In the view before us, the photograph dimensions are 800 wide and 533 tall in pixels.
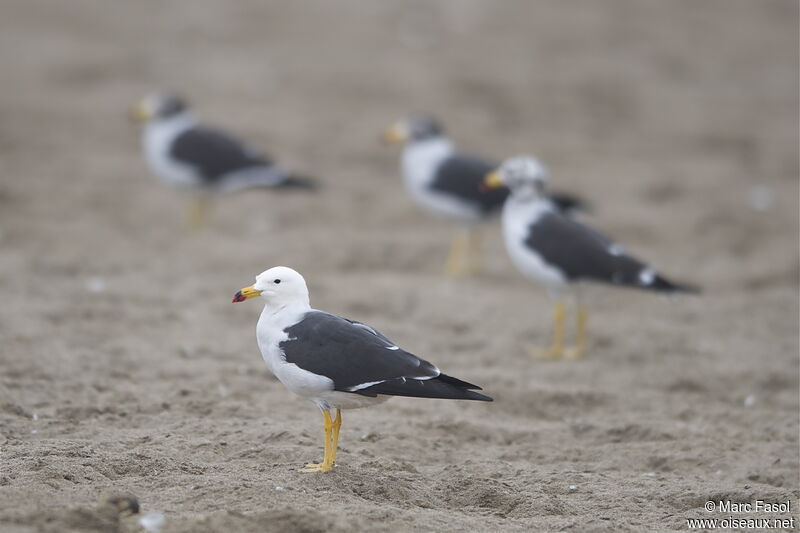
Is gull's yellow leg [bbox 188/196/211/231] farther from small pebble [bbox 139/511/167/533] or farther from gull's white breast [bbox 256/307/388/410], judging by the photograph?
small pebble [bbox 139/511/167/533]

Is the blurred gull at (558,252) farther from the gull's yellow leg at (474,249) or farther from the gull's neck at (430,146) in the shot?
the gull's neck at (430,146)

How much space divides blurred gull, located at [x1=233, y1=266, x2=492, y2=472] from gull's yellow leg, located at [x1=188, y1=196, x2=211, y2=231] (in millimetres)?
5733

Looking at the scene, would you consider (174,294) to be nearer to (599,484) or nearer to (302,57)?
(599,484)

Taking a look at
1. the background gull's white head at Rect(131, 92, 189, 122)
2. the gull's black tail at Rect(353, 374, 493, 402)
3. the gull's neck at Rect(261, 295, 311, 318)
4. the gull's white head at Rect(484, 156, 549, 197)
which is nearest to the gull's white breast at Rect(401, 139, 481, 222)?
the gull's white head at Rect(484, 156, 549, 197)

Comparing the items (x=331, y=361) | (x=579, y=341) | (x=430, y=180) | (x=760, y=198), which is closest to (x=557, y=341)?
(x=579, y=341)

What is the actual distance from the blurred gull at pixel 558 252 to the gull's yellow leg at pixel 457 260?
1442 mm

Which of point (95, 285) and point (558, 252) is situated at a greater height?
point (558, 252)

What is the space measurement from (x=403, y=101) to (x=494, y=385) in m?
7.97

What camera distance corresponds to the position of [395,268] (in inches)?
379

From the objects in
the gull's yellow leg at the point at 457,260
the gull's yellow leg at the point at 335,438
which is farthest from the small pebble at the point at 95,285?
the gull's yellow leg at the point at 335,438

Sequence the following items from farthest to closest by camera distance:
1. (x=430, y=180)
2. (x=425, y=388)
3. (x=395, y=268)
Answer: (x=430, y=180) < (x=395, y=268) < (x=425, y=388)

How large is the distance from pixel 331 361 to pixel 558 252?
10.4ft

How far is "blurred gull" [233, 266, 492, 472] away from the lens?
15.6ft

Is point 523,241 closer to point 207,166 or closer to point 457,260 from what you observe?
point 457,260
